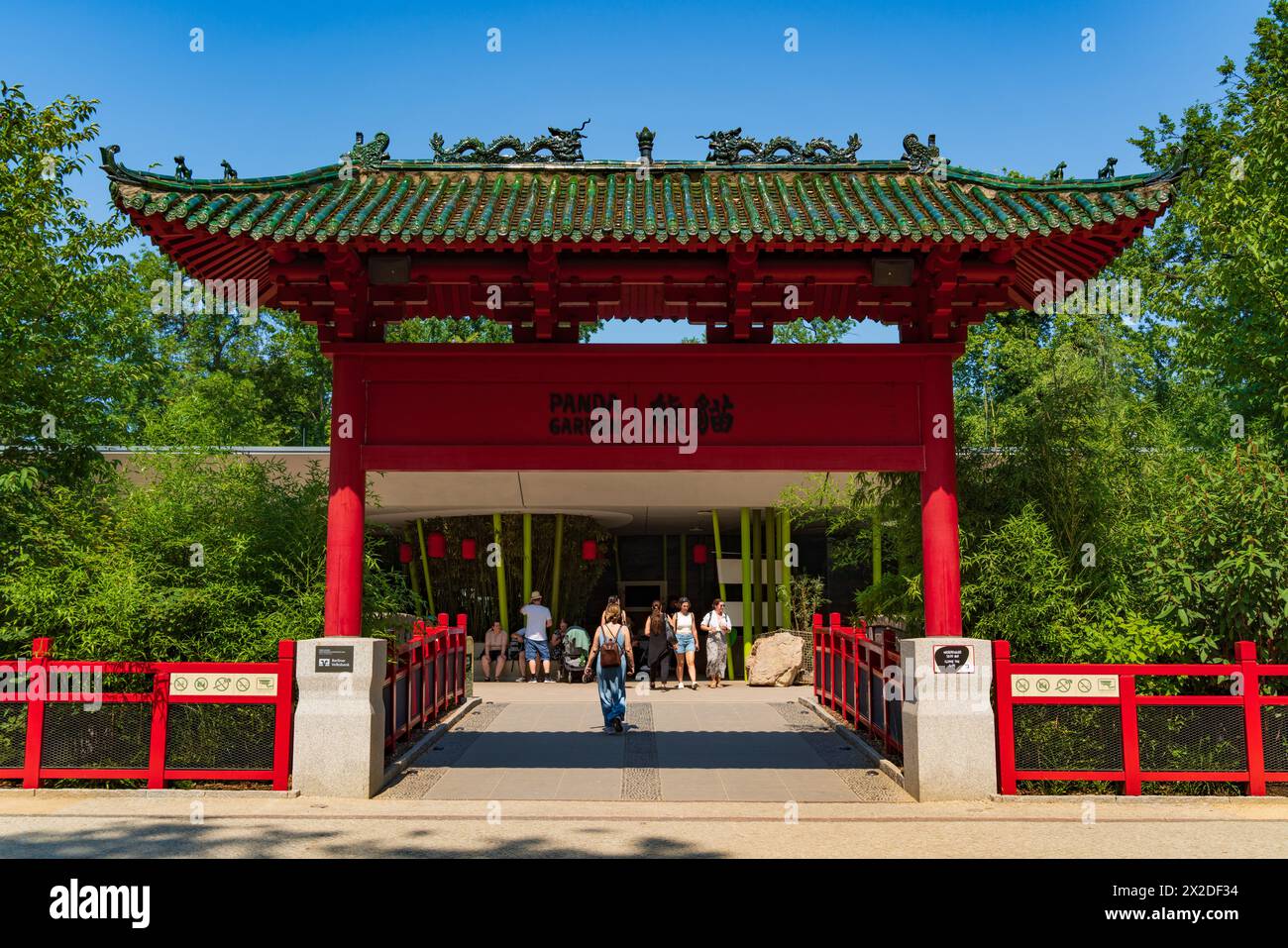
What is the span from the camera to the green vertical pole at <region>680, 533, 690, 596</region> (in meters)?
27.3

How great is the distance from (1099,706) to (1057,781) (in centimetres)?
78

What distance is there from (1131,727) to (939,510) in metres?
2.36

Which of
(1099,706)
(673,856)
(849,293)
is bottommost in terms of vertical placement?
(673,856)

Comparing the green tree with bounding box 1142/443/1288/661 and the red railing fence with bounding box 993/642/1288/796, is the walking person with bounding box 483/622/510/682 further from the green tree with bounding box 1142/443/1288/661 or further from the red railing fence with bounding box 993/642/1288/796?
the green tree with bounding box 1142/443/1288/661

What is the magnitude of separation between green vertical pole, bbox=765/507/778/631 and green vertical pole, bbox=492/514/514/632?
5.80m

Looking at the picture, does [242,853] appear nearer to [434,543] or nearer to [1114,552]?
[1114,552]

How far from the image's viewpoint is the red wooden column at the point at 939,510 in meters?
8.69

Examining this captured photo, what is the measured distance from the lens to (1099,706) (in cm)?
834

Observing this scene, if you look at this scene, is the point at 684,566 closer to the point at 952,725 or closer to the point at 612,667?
the point at 612,667

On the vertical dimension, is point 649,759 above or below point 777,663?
below

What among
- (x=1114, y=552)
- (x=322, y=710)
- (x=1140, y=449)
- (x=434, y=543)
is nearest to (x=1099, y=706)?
(x=1114, y=552)

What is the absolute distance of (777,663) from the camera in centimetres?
1934

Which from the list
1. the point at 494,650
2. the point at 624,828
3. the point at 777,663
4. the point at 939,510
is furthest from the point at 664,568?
the point at 624,828

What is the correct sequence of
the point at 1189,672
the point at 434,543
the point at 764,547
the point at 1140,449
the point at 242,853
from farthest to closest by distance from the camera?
the point at 764,547 → the point at 434,543 → the point at 1140,449 → the point at 1189,672 → the point at 242,853
